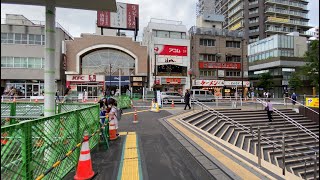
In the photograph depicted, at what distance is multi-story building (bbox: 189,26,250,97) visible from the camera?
145ft

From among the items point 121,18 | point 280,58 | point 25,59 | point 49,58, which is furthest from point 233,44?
point 49,58

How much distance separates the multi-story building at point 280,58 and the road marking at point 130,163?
155 ft

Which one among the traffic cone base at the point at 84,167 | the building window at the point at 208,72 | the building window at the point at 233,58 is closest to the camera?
the traffic cone base at the point at 84,167

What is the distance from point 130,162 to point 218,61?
138 feet

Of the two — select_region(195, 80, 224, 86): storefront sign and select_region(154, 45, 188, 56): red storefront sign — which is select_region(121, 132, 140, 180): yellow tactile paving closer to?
select_region(154, 45, 188, 56): red storefront sign

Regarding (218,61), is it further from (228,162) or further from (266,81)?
(228,162)

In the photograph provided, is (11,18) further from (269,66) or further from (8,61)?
(269,66)

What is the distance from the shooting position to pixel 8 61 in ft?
124

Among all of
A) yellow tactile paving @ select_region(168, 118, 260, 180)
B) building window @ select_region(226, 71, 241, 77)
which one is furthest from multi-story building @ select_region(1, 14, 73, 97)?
yellow tactile paving @ select_region(168, 118, 260, 180)

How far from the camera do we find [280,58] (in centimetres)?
4888

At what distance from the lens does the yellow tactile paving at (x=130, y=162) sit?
5117 mm

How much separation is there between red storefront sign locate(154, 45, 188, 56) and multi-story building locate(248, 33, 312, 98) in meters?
19.2

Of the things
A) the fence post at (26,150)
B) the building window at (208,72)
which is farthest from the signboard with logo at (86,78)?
the fence post at (26,150)

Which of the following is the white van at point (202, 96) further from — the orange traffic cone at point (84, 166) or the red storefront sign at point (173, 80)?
the orange traffic cone at point (84, 166)
